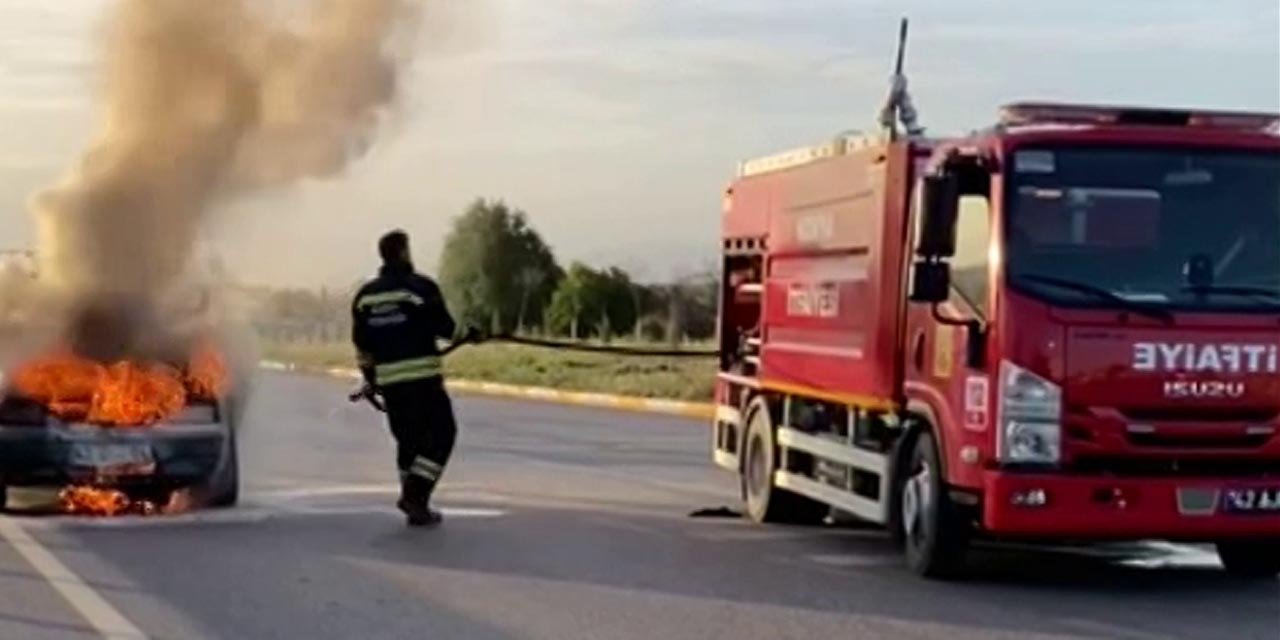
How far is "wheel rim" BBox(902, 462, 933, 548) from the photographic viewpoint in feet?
38.9

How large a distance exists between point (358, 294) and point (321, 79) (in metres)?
3.22

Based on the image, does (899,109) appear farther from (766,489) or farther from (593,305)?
(593,305)

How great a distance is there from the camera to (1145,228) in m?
11.4

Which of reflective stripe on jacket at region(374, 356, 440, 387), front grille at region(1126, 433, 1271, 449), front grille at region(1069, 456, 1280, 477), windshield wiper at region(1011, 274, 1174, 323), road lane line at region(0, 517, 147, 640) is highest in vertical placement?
windshield wiper at region(1011, 274, 1174, 323)

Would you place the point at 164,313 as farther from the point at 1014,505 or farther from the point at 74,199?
the point at 1014,505

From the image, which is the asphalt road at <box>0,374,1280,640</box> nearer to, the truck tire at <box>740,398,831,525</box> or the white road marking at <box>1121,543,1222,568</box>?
the white road marking at <box>1121,543,1222,568</box>

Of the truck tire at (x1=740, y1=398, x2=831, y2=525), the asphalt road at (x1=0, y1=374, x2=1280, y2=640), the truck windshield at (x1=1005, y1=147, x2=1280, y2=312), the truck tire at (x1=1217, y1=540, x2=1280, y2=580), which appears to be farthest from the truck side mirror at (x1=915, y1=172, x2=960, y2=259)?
the truck tire at (x1=740, y1=398, x2=831, y2=525)

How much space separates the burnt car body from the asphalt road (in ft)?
1.02

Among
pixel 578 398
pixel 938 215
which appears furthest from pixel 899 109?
pixel 578 398

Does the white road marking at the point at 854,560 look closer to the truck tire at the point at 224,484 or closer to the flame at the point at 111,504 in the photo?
the truck tire at the point at 224,484

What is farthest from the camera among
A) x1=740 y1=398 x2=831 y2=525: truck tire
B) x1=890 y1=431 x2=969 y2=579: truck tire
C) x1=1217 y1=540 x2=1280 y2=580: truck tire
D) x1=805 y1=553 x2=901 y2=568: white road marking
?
x1=740 y1=398 x2=831 y2=525: truck tire

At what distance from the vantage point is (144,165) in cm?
1706

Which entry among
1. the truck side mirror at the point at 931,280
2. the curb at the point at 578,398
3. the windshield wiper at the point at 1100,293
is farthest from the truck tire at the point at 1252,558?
the curb at the point at 578,398

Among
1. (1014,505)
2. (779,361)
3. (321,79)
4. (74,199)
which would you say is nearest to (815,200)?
(779,361)
